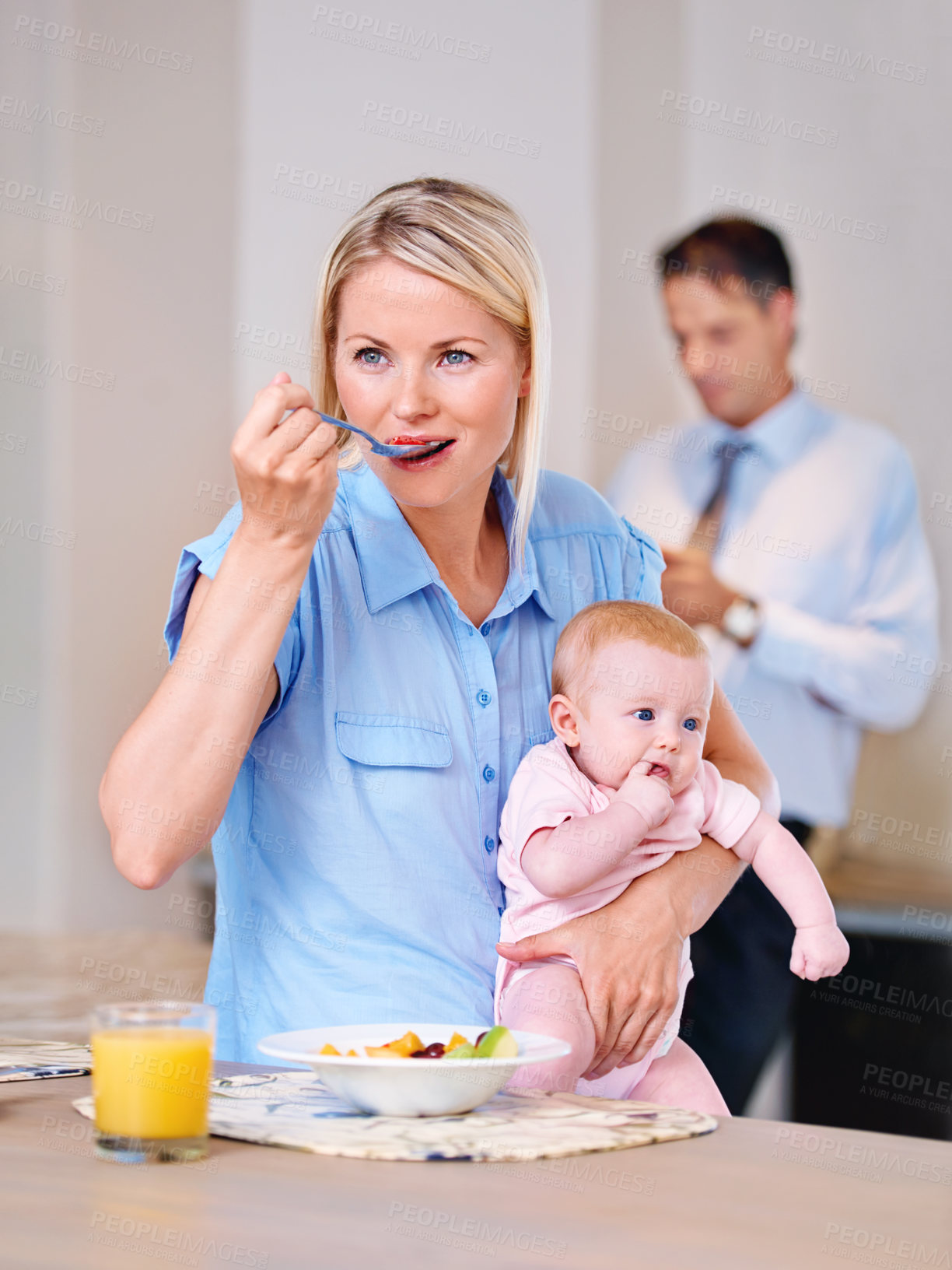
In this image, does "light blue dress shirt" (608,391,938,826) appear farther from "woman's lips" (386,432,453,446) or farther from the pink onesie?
"woman's lips" (386,432,453,446)

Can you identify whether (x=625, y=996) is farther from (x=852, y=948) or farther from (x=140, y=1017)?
(x=852, y=948)

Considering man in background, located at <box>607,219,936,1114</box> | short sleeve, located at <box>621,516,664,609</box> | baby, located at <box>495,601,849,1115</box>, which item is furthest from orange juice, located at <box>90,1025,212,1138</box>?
man in background, located at <box>607,219,936,1114</box>

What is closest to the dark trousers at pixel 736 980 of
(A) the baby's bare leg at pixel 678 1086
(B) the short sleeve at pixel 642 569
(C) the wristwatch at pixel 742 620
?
(C) the wristwatch at pixel 742 620

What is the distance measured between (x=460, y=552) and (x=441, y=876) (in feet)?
1.39

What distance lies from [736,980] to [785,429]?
147cm

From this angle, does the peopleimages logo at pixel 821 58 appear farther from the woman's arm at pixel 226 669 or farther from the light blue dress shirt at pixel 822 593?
the woman's arm at pixel 226 669

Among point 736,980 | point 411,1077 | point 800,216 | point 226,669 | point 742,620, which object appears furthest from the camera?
point 800,216

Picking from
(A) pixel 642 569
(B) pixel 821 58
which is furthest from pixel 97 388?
(A) pixel 642 569

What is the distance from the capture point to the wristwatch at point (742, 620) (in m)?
3.45

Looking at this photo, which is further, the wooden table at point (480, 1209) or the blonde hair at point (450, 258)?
the blonde hair at point (450, 258)

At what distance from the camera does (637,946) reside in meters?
1.40

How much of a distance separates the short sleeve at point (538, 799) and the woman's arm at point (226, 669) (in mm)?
334

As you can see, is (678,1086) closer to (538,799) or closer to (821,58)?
(538,799)

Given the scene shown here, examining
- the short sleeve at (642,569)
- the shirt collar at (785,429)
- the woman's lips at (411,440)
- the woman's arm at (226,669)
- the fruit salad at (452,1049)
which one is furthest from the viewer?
the shirt collar at (785,429)
